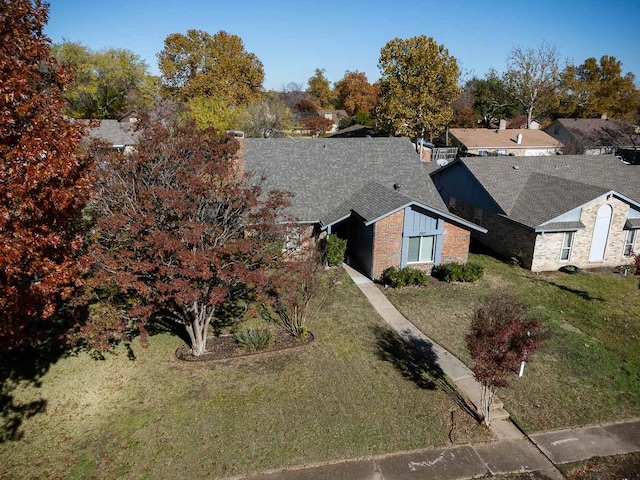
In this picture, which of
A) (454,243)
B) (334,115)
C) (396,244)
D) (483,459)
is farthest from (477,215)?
(334,115)

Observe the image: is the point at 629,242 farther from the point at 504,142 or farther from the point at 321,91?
the point at 321,91

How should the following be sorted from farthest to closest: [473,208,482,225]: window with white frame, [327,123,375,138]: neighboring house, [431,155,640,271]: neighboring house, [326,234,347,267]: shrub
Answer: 1. [327,123,375,138]: neighboring house
2. [473,208,482,225]: window with white frame
3. [431,155,640,271]: neighboring house
4. [326,234,347,267]: shrub

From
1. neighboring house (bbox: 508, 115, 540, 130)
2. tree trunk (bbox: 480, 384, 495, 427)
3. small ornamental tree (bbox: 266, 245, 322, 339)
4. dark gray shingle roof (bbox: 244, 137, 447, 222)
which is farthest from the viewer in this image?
neighboring house (bbox: 508, 115, 540, 130)

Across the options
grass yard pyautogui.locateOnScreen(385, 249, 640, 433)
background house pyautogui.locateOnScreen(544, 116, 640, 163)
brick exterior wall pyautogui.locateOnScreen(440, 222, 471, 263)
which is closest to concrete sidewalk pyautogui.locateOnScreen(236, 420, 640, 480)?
grass yard pyautogui.locateOnScreen(385, 249, 640, 433)

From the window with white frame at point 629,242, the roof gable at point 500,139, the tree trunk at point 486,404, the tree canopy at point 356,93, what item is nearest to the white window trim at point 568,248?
the window with white frame at point 629,242

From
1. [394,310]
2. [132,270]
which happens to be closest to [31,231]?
[132,270]

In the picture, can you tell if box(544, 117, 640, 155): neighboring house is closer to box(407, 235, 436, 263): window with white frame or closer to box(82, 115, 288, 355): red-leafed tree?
box(407, 235, 436, 263): window with white frame
